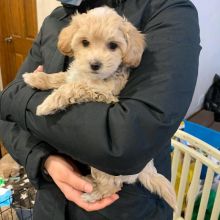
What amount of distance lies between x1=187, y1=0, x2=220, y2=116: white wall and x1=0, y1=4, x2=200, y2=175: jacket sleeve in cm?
211

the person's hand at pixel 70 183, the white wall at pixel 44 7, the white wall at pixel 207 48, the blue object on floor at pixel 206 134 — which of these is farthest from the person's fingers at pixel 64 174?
Result: the white wall at pixel 207 48

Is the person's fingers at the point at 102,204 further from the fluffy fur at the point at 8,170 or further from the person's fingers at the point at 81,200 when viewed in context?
the fluffy fur at the point at 8,170

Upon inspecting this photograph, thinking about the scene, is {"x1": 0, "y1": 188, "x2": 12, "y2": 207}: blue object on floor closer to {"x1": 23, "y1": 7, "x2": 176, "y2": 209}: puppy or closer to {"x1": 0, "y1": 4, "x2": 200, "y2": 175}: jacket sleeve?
{"x1": 23, "y1": 7, "x2": 176, "y2": 209}: puppy

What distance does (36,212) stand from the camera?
111cm

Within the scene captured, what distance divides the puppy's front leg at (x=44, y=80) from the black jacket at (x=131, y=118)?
0.03 m

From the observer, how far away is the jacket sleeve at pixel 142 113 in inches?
29.2

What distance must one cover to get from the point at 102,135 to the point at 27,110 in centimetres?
26

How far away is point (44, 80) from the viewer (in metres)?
0.96

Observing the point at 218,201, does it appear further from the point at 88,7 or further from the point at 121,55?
the point at 88,7

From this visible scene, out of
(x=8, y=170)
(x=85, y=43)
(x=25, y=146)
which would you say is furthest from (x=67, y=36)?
(x=8, y=170)

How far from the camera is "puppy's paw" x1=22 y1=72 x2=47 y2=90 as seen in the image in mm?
943

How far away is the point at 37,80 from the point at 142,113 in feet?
1.22

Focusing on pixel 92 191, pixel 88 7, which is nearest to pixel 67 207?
pixel 92 191

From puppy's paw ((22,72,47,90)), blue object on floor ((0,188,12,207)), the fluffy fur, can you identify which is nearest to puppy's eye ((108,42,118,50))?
puppy's paw ((22,72,47,90))
